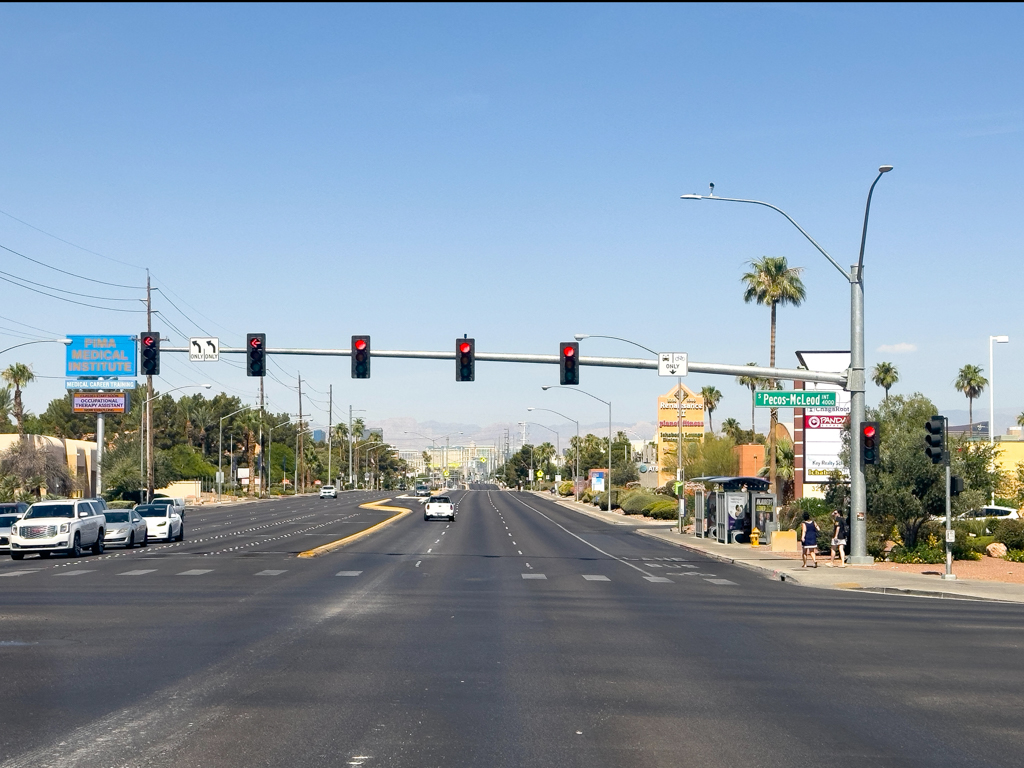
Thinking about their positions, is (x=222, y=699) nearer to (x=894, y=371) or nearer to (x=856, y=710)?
(x=856, y=710)

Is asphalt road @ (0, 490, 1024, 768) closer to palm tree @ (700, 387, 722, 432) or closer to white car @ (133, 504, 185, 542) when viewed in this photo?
white car @ (133, 504, 185, 542)

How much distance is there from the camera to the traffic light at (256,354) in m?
31.7

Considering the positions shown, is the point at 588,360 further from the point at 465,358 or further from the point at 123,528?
the point at 123,528

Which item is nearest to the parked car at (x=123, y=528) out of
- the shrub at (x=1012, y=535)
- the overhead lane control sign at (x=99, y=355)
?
the shrub at (x=1012, y=535)

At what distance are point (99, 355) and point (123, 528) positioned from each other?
38.1m

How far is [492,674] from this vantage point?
1358cm

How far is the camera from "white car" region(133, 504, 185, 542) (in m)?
46.7

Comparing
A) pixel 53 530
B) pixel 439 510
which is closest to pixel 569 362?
pixel 53 530

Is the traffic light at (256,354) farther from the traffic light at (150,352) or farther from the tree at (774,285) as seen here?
the tree at (774,285)

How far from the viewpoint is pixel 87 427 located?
13812 cm

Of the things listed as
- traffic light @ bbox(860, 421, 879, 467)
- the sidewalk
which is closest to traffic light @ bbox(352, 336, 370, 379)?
the sidewalk

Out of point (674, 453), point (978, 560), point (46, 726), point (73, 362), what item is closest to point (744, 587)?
point (978, 560)

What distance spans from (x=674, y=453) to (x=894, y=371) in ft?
72.5

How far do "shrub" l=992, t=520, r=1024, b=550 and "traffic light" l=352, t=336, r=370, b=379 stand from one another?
23.9 meters
